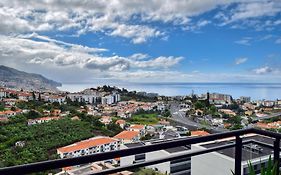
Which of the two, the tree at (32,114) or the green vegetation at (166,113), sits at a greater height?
the tree at (32,114)

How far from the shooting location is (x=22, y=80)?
25.6 m

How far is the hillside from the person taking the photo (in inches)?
952

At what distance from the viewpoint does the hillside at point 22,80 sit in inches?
952

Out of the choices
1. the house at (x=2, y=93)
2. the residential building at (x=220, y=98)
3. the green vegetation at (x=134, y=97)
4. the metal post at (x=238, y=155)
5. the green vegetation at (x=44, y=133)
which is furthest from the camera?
the green vegetation at (x=134, y=97)

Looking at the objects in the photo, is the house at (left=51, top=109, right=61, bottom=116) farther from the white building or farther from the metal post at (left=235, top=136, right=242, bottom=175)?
the metal post at (left=235, top=136, right=242, bottom=175)

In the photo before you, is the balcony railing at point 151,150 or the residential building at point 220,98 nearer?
the balcony railing at point 151,150

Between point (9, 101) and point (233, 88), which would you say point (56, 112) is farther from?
point (233, 88)

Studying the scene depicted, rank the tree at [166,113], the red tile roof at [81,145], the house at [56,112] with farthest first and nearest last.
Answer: the tree at [166,113] → the house at [56,112] → the red tile roof at [81,145]

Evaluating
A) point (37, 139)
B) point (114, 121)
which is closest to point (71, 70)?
point (37, 139)

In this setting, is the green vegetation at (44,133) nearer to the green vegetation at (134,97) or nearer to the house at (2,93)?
the house at (2,93)

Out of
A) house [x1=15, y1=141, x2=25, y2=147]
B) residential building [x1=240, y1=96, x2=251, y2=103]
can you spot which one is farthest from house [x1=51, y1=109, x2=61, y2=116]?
residential building [x1=240, y1=96, x2=251, y2=103]

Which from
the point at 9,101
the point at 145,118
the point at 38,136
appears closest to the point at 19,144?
the point at 38,136

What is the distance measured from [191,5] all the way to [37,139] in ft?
40.6

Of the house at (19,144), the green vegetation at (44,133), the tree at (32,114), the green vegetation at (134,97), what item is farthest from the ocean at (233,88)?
the house at (19,144)
